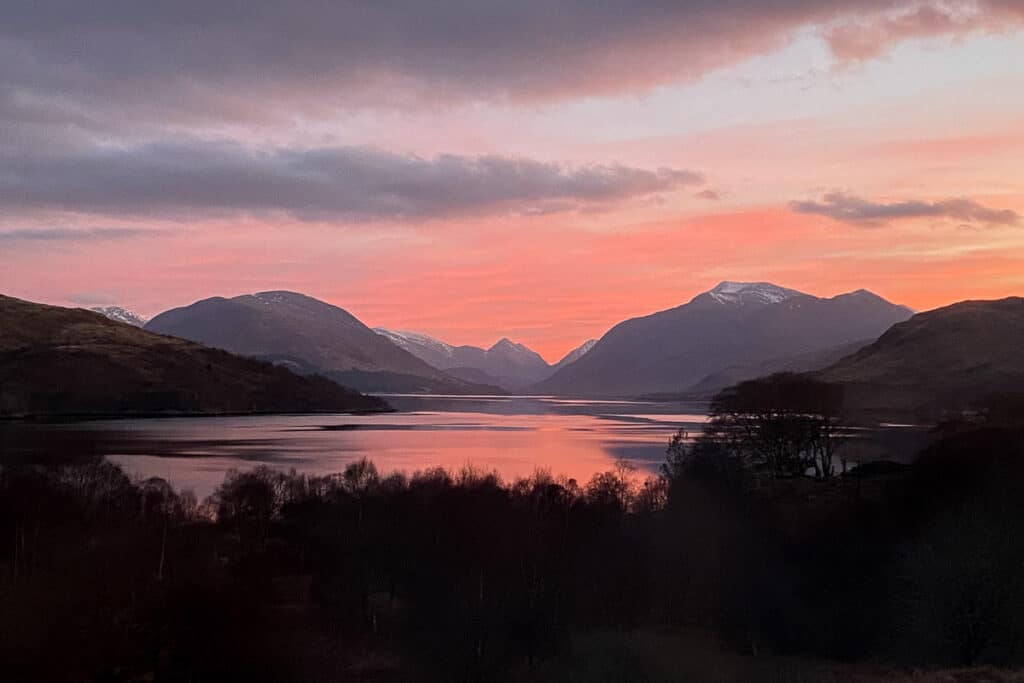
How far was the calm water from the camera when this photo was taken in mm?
90562

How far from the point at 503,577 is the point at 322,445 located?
8192 cm

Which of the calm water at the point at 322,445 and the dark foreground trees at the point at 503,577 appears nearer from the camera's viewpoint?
the dark foreground trees at the point at 503,577

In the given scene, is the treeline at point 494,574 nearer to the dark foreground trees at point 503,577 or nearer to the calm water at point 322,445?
the dark foreground trees at point 503,577

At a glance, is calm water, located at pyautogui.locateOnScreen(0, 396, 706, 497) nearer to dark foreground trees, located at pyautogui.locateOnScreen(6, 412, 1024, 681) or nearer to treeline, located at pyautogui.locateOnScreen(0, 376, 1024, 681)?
treeline, located at pyautogui.locateOnScreen(0, 376, 1024, 681)

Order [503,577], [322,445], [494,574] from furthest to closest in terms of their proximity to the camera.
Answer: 1. [322,445]
2. [494,574]
3. [503,577]

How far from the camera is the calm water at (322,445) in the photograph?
90562 millimetres

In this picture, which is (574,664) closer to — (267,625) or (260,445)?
(267,625)

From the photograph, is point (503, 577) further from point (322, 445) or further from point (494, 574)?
point (322, 445)

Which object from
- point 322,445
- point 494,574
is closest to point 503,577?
point 494,574

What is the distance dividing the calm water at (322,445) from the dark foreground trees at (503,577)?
2491 cm

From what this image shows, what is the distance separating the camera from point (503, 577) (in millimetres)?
42062

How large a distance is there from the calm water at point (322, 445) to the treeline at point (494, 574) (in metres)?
23.5

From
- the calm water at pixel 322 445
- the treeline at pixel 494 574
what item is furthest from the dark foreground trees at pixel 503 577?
the calm water at pixel 322 445

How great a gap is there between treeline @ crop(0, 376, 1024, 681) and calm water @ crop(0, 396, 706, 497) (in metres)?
23.5
